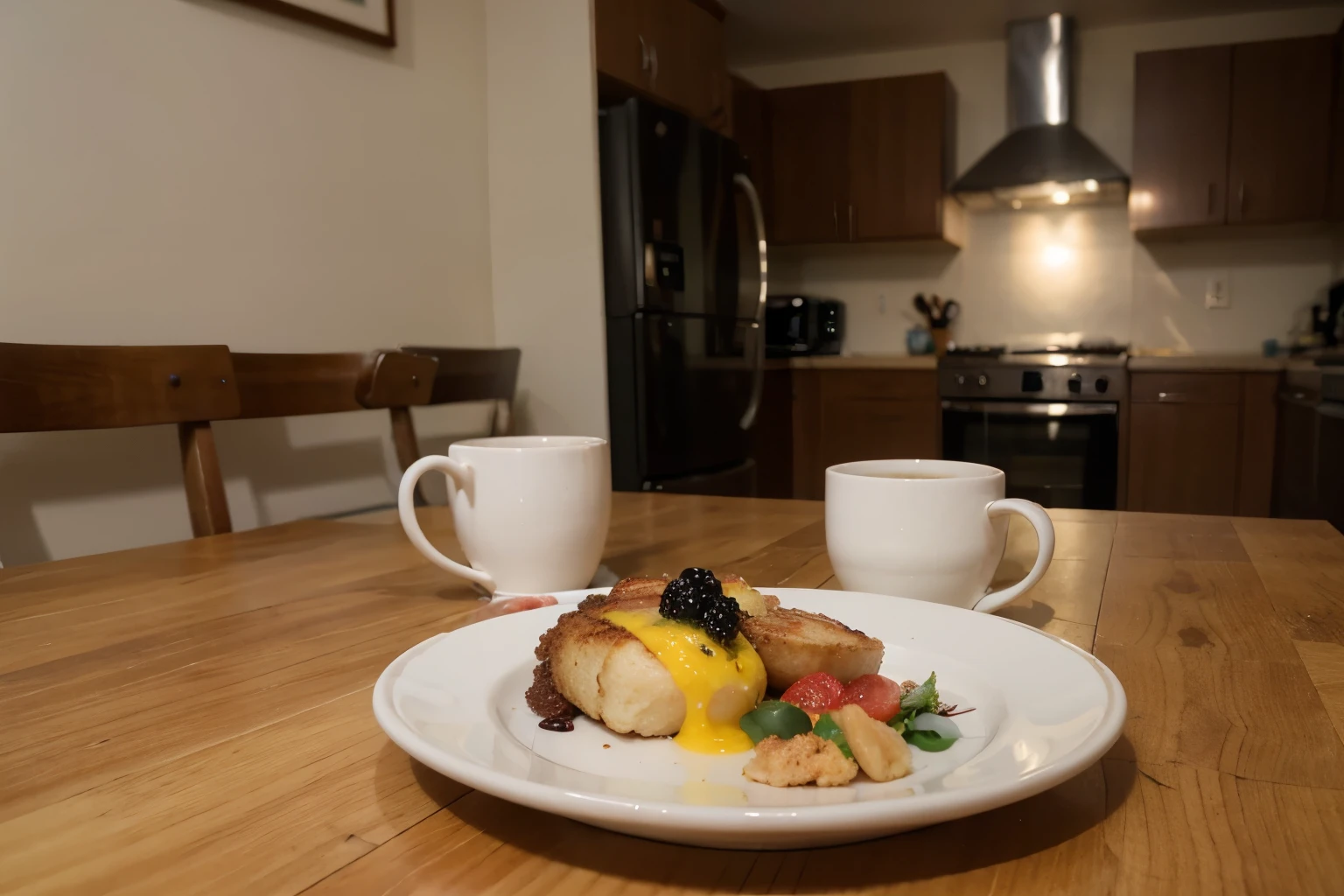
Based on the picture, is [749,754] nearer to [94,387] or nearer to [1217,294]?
[94,387]

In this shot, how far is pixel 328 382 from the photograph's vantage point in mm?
1598

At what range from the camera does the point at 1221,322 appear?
390 cm

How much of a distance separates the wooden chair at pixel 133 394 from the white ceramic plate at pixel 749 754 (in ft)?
2.81

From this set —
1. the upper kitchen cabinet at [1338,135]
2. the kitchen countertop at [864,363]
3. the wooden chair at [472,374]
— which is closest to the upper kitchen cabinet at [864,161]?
the kitchen countertop at [864,363]

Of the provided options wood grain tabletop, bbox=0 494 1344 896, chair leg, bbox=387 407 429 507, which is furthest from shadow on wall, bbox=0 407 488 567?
wood grain tabletop, bbox=0 494 1344 896

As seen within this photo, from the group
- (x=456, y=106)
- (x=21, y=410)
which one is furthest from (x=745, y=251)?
(x=21, y=410)

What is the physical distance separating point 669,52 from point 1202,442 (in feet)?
7.58

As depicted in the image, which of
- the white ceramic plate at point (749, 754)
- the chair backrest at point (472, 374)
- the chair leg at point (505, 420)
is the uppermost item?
the chair backrest at point (472, 374)

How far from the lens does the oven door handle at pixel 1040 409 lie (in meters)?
3.50

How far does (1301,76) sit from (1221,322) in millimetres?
941

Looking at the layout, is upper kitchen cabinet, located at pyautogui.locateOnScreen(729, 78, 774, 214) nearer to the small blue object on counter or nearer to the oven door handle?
the small blue object on counter

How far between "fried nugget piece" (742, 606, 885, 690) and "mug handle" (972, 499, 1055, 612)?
0.61ft

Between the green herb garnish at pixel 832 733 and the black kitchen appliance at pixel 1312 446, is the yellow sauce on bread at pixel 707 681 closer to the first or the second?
the green herb garnish at pixel 832 733

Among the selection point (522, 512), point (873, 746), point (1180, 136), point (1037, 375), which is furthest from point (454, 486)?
point (1180, 136)
